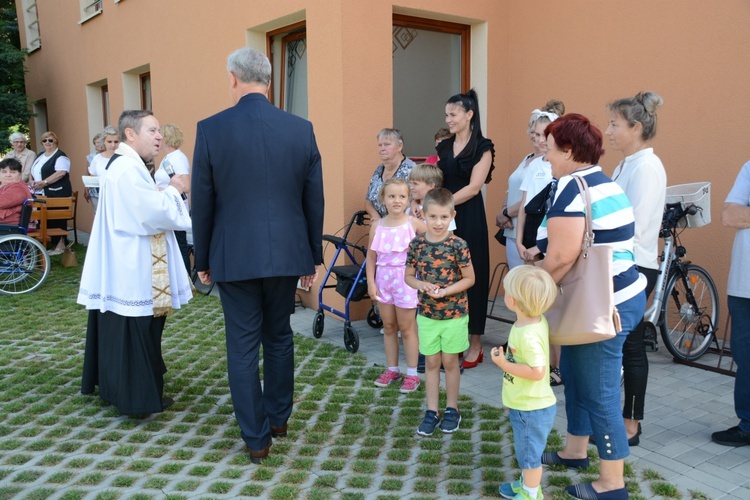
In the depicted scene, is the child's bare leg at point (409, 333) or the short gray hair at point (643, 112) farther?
the child's bare leg at point (409, 333)

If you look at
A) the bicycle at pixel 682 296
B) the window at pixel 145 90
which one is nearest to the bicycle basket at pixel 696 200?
the bicycle at pixel 682 296

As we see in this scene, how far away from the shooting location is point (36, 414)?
175 inches

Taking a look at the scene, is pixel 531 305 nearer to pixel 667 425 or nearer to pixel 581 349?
pixel 581 349

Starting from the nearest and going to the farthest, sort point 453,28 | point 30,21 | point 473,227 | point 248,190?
point 248,190 → point 473,227 → point 453,28 → point 30,21

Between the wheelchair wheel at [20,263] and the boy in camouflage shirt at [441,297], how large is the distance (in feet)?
21.5

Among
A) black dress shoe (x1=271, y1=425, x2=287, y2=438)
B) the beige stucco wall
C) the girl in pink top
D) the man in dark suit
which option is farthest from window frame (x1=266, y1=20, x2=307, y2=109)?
black dress shoe (x1=271, y1=425, x2=287, y2=438)

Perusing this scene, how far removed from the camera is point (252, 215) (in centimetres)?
352

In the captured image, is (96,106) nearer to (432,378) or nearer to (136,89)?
(136,89)

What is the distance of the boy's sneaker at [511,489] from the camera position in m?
3.16

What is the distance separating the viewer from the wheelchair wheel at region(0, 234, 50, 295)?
27.9ft

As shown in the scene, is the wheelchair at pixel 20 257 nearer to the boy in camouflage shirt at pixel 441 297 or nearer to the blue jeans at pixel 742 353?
the boy in camouflage shirt at pixel 441 297

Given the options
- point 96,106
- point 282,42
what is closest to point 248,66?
point 282,42

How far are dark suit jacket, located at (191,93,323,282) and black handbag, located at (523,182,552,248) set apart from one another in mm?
1735

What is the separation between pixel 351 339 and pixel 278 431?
1.84m
